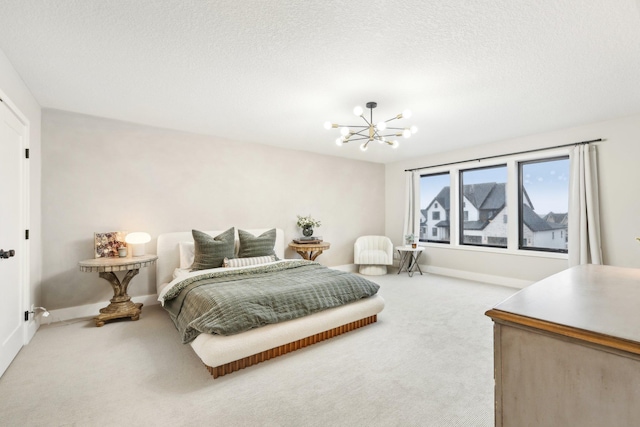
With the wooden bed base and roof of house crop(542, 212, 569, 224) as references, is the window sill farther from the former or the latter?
the wooden bed base

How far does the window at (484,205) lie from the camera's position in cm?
515

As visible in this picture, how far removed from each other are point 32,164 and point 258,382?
324 centimetres

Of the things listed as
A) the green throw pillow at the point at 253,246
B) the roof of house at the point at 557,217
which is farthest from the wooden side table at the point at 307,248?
the roof of house at the point at 557,217

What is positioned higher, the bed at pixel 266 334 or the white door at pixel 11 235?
the white door at pixel 11 235

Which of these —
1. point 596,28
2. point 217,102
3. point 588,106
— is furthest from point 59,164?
point 588,106

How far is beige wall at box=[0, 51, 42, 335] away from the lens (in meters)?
2.51

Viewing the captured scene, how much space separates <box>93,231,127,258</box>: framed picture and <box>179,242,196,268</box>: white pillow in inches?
26.6

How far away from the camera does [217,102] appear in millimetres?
3223

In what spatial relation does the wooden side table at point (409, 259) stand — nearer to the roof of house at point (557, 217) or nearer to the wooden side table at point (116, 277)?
the roof of house at point (557, 217)

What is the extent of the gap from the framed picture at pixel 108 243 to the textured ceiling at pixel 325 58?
149cm

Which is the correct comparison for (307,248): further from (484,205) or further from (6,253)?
(6,253)

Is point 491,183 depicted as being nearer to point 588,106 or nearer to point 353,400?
point 588,106

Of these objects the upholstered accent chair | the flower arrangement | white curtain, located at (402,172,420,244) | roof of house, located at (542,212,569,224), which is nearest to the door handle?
the flower arrangement

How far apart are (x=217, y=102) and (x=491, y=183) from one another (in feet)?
15.8
